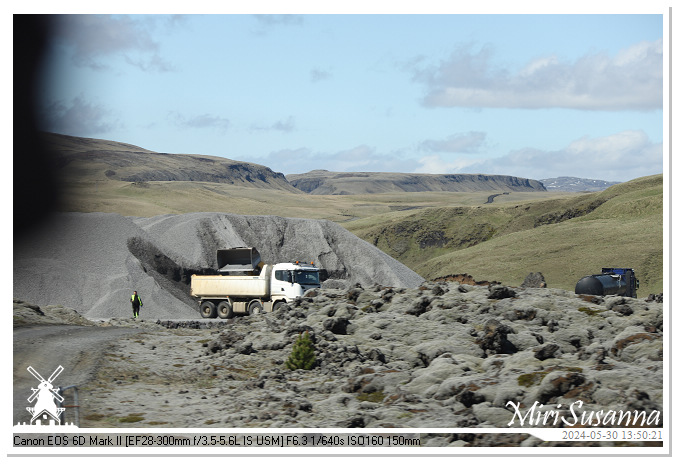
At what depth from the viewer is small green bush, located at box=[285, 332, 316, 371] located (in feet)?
66.0

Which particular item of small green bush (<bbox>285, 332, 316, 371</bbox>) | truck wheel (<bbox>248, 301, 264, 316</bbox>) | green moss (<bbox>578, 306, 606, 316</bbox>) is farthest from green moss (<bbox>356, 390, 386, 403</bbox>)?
truck wheel (<bbox>248, 301, 264, 316</bbox>)

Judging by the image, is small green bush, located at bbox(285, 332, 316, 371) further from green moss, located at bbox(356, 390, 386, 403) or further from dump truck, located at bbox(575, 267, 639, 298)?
dump truck, located at bbox(575, 267, 639, 298)

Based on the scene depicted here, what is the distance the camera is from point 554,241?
88.8 meters

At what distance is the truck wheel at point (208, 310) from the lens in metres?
39.8

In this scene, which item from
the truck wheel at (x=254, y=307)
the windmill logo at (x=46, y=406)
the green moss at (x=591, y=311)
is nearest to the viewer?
the windmill logo at (x=46, y=406)

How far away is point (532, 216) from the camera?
446 feet

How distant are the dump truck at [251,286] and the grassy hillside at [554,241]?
4038 cm

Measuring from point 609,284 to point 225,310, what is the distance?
74.5 ft

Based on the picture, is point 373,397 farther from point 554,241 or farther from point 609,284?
Result: point 554,241

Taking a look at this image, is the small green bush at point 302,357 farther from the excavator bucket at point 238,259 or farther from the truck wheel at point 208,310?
the excavator bucket at point 238,259

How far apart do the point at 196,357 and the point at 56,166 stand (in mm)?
61160

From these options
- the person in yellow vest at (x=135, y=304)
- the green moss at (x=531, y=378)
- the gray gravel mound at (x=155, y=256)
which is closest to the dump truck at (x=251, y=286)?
the gray gravel mound at (x=155, y=256)

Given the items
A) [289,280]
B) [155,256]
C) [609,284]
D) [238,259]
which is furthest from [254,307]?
[609,284]
